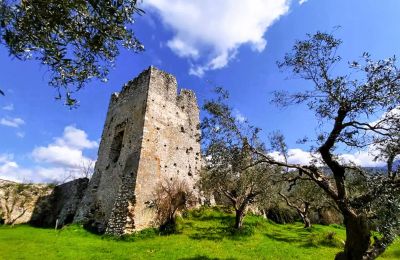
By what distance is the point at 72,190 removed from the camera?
33.7 metres

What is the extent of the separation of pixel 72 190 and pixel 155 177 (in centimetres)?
1313

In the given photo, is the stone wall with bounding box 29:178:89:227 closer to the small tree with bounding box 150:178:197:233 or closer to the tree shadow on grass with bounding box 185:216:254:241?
the small tree with bounding box 150:178:197:233

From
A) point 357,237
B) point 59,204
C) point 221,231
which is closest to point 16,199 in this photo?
point 59,204

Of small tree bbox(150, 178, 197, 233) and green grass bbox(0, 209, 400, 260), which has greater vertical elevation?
small tree bbox(150, 178, 197, 233)

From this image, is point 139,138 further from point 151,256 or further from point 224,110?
point 151,256

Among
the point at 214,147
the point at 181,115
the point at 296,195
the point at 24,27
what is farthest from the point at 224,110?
the point at 296,195

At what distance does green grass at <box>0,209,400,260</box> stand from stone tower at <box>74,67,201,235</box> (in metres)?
1.73

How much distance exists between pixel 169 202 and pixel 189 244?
18.0 ft

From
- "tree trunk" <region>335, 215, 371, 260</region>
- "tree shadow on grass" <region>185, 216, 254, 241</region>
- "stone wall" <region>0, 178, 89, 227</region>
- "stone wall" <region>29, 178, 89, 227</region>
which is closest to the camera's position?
"tree trunk" <region>335, 215, 371, 260</region>

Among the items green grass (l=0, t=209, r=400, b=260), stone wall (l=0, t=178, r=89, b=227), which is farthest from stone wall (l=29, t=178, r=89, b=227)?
green grass (l=0, t=209, r=400, b=260)

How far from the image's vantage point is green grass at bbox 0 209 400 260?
17.7 meters

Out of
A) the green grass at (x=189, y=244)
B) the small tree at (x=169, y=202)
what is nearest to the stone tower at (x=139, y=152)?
the small tree at (x=169, y=202)

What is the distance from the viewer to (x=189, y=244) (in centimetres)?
1981

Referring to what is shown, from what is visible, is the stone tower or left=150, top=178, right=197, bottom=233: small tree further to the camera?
left=150, top=178, right=197, bottom=233: small tree
